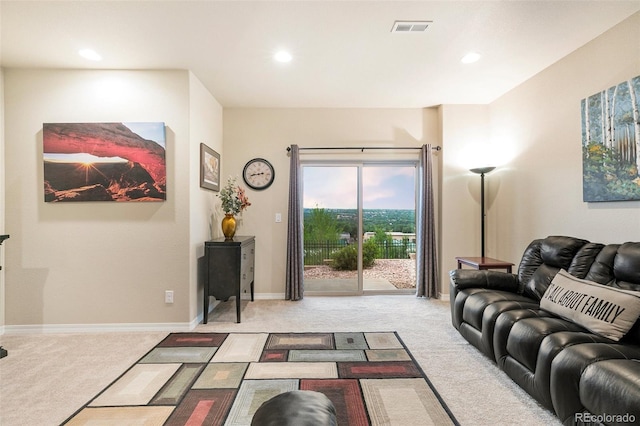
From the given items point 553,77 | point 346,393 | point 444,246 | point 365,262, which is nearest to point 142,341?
point 346,393

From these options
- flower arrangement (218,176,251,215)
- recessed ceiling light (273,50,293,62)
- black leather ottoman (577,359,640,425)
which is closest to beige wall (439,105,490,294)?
recessed ceiling light (273,50,293,62)

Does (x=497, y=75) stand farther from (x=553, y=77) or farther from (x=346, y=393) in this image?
(x=346, y=393)

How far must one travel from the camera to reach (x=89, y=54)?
9.82 ft

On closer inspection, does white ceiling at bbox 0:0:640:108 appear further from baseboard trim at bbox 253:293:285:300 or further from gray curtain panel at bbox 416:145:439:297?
baseboard trim at bbox 253:293:285:300

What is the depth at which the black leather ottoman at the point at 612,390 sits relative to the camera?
1.34m

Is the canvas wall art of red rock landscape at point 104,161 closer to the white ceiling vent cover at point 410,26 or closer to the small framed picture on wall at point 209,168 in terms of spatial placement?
the small framed picture on wall at point 209,168

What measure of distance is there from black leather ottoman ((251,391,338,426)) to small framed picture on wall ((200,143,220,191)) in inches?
118

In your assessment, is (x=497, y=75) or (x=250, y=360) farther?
(x=497, y=75)

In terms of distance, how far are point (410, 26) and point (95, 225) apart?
3517 millimetres

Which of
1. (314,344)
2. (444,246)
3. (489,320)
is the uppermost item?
(444,246)

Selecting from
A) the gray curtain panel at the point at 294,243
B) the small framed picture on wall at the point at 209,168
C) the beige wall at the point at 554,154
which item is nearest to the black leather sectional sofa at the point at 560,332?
the beige wall at the point at 554,154

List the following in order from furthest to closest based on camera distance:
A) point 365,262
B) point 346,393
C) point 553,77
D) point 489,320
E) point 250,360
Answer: point 365,262 → point 553,77 → point 250,360 → point 489,320 → point 346,393

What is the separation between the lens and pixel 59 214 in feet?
10.8

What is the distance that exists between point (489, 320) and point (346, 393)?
121cm
